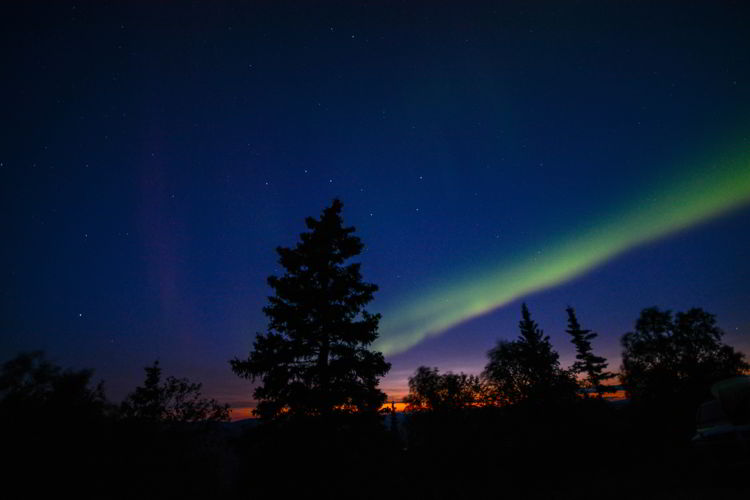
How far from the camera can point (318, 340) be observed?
1653 centimetres

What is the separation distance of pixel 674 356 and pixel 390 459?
45.8 metres

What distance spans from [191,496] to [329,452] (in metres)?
6.25

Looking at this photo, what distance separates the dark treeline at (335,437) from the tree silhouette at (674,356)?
812cm

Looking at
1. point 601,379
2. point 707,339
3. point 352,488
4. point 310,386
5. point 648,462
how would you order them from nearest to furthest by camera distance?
point 352,488 → point 310,386 → point 648,462 → point 707,339 → point 601,379

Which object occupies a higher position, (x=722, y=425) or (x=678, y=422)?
(x=722, y=425)

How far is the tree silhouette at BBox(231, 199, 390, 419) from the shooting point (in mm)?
15594

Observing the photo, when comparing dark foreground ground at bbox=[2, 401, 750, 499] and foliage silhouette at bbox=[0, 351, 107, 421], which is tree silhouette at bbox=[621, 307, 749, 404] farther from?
foliage silhouette at bbox=[0, 351, 107, 421]

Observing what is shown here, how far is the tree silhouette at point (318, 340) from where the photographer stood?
1559 cm

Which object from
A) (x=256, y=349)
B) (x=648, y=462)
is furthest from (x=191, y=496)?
(x=648, y=462)

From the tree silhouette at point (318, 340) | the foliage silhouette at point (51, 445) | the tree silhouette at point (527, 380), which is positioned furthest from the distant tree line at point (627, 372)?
the foliage silhouette at point (51, 445)

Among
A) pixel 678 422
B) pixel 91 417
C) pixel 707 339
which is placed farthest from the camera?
pixel 707 339

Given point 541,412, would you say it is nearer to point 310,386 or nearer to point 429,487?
point 429,487

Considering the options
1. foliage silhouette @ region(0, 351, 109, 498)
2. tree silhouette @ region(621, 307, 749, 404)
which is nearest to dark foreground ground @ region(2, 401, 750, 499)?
foliage silhouette @ region(0, 351, 109, 498)

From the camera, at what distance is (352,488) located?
481 inches
